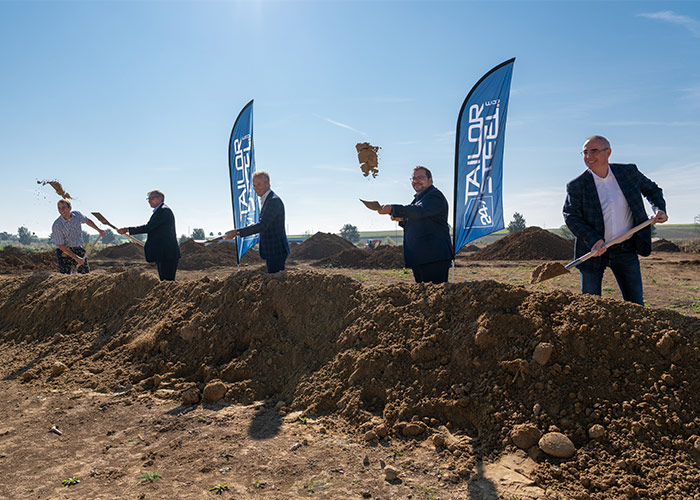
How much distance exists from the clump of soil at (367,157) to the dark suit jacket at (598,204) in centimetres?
230

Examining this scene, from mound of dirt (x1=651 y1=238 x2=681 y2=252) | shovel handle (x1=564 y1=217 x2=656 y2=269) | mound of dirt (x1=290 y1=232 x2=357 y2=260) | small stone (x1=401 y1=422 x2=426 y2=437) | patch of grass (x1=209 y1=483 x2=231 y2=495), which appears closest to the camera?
patch of grass (x1=209 y1=483 x2=231 y2=495)

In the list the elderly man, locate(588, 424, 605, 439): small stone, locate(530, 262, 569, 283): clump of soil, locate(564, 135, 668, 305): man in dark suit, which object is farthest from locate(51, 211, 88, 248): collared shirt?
locate(588, 424, 605, 439): small stone

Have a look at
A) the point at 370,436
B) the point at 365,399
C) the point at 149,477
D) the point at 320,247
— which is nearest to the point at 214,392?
the point at 149,477

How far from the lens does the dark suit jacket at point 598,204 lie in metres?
3.18

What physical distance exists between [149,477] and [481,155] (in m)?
4.95

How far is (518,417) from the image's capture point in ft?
8.70

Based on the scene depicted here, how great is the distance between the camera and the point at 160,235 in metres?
5.49

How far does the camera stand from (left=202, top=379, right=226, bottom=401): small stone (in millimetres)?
3584

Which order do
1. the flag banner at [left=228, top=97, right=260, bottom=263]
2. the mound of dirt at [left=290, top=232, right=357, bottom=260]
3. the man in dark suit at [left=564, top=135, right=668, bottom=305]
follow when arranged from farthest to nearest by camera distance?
the mound of dirt at [left=290, top=232, right=357, bottom=260] → the flag banner at [left=228, top=97, right=260, bottom=263] → the man in dark suit at [left=564, top=135, right=668, bottom=305]

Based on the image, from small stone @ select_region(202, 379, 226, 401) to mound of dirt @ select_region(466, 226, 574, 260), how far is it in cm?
1899

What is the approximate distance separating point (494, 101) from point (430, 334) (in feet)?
11.9

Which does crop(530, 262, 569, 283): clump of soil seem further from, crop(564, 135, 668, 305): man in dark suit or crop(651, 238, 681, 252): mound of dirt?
crop(651, 238, 681, 252): mound of dirt

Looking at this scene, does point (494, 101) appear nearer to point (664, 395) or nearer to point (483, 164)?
point (483, 164)

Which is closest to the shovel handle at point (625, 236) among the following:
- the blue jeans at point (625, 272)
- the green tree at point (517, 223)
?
the blue jeans at point (625, 272)
